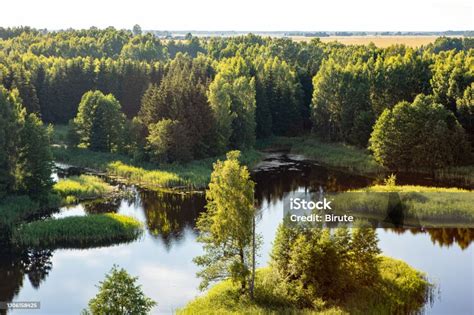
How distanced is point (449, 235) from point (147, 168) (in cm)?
3572

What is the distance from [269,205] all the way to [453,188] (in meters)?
18.6

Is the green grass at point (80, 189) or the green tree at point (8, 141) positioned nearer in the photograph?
the green tree at point (8, 141)

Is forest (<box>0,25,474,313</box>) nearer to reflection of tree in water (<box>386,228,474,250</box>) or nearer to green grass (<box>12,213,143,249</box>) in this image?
green grass (<box>12,213,143,249</box>)

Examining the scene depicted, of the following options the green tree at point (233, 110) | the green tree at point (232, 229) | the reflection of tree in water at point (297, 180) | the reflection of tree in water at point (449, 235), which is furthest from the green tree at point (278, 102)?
the green tree at point (232, 229)

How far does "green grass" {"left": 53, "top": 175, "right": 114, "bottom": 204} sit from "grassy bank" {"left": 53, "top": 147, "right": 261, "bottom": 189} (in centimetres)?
519

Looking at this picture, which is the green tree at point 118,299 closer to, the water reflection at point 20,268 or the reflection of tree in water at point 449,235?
the water reflection at point 20,268

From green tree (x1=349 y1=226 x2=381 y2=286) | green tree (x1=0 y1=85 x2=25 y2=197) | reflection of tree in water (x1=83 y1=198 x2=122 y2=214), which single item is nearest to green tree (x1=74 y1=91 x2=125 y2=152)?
reflection of tree in water (x1=83 y1=198 x2=122 y2=214)

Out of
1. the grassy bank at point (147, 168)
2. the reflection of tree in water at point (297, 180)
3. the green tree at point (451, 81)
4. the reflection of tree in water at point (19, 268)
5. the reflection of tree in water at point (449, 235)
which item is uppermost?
the green tree at point (451, 81)

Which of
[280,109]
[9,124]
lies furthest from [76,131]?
[280,109]

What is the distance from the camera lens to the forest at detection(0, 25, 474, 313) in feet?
120

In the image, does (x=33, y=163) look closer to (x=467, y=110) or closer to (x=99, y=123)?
(x=99, y=123)

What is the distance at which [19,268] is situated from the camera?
1747 inches

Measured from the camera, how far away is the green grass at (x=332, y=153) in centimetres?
7731

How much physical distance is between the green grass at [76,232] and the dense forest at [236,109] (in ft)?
27.9
